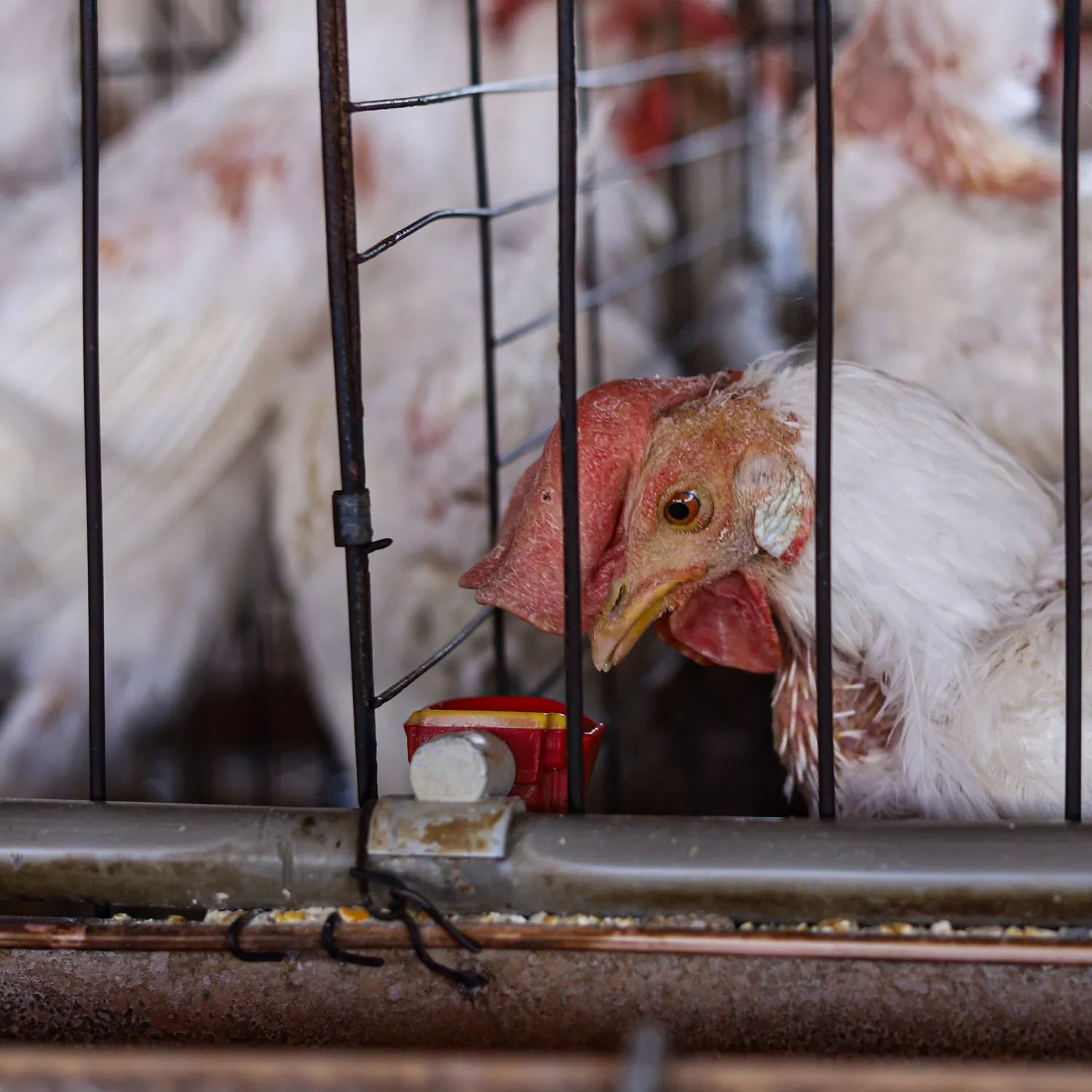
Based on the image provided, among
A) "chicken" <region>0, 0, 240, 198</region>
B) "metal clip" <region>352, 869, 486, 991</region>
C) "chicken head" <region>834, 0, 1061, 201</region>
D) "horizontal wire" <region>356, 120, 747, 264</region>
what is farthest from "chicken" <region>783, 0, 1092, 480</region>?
"chicken" <region>0, 0, 240, 198</region>

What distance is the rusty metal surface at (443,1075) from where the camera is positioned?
436 mm

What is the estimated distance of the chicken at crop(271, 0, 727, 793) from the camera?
1.42 m

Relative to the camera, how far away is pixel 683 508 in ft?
2.78

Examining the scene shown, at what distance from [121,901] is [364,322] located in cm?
102

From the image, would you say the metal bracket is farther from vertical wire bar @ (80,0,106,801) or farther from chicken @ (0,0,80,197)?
chicken @ (0,0,80,197)

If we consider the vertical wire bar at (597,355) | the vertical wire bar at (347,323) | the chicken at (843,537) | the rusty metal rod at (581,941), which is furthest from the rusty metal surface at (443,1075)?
the vertical wire bar at (597,355)

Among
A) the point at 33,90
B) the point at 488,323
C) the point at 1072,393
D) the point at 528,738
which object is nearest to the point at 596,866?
the point at 528,738

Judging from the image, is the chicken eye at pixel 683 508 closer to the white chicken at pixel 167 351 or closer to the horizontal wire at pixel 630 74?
the horizontal wire at pixel 630 74

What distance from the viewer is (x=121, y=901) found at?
0.64 m

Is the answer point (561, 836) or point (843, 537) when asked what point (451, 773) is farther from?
point (843, 537)

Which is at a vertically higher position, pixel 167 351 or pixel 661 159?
pixel 661 159

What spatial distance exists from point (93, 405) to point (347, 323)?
0.17m

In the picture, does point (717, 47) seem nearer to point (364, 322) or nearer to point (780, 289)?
point (780, 289)

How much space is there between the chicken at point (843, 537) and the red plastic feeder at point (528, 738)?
0.10 meters
